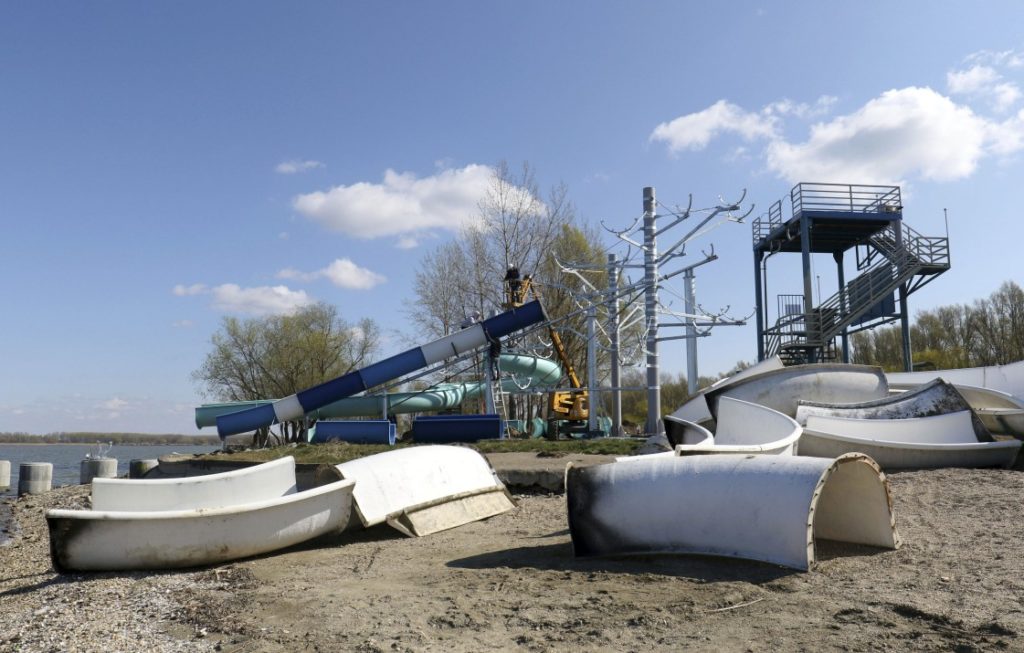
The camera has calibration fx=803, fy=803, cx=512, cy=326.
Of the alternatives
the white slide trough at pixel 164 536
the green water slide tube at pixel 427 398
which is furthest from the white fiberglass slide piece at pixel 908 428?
the green water slide tube at pixel 427 398

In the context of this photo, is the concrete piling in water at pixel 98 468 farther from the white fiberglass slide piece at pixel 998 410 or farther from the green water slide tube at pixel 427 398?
the white fiberglass slide piece at pixel 998 410

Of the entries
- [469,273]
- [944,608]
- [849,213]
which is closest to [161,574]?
[944,608]

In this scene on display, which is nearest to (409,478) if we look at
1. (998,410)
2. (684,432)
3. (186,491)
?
(186,491)

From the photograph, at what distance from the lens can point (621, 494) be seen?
6707 millimetres

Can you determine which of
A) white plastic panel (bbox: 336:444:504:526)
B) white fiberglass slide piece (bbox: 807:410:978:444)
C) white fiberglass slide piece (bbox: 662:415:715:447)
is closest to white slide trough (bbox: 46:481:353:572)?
white plastic panel (bbox: 336:444:504:526)

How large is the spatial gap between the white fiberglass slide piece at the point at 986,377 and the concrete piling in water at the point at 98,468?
21113 millimetres

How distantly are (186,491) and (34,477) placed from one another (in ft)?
51.6

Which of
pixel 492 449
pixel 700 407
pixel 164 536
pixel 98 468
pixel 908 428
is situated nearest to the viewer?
pixel 164 536

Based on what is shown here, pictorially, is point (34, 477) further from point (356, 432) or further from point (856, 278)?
point (856, 278)

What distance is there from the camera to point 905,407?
12625 millimetres

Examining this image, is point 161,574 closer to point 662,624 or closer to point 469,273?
point 662,624

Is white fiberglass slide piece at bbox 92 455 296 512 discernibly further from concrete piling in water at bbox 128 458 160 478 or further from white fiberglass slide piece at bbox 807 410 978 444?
concrete piling in water at bbox 128 458 160 478

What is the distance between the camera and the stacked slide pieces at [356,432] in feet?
66.3

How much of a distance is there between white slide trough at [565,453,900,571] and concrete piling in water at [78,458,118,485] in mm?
20664
